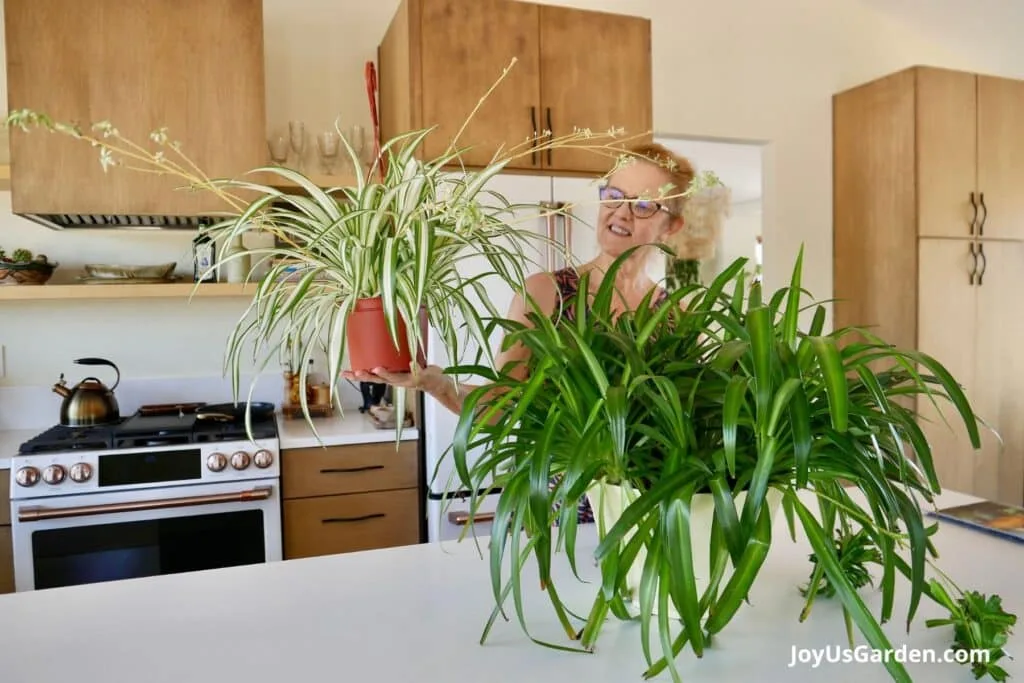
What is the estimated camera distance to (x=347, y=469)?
268 centimetres

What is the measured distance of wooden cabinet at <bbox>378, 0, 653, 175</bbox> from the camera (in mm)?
2756

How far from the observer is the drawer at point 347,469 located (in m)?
2.62

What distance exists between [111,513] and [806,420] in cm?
236

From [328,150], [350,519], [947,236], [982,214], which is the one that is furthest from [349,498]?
[982,214]

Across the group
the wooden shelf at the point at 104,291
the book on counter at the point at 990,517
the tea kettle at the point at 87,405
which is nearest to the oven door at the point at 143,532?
the tea kettle at the point at 87,405

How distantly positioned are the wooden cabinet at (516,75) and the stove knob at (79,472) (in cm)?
156

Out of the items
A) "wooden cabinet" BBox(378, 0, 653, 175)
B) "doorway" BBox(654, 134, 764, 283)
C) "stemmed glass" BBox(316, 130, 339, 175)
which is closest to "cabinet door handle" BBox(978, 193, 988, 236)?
"doorway" BBox(654, 134, 764, 283)

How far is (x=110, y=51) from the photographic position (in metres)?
2.62

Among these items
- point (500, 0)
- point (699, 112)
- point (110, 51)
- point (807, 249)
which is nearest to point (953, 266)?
point (807, 249)

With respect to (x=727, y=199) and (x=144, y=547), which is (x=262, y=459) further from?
(x=727, y=199)

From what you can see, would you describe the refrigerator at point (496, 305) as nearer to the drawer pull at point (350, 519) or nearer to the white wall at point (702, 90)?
the drawer pull at point (350, 519)

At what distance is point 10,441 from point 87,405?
0.96 feet

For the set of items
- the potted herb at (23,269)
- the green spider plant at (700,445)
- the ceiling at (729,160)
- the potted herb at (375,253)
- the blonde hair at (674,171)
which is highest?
the ceiling at (729,160)

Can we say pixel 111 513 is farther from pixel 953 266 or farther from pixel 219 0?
pixel 953 266
